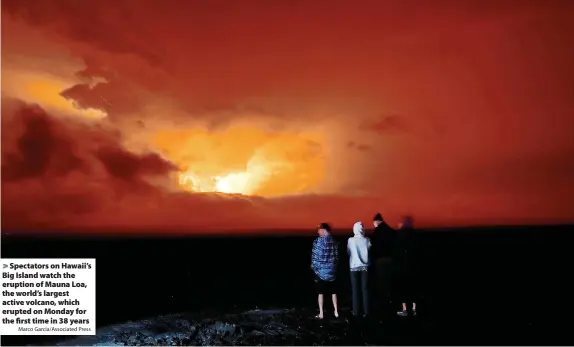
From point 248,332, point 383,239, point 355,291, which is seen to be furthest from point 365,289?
point 248,332

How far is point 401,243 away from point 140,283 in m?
15.1

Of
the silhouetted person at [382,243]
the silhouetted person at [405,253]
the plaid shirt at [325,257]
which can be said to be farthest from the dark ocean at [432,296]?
the plaid shirt at [325,257]

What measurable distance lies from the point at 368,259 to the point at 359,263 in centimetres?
21

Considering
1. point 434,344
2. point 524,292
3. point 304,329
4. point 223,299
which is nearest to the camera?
point 434,344

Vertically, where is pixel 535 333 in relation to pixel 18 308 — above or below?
below

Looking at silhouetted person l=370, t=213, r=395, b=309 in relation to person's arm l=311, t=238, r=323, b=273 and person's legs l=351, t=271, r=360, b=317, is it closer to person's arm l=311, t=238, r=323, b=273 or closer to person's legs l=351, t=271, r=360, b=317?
person's legs l=351, t=271, r=360, b=317

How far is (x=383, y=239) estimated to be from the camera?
11.1m

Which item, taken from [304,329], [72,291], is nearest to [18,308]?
[72,291]

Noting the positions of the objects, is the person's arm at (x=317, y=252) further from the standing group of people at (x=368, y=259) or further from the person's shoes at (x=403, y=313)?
the person's shoes at (x=403, y=313)

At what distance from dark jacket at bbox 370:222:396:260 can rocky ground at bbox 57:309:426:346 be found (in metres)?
1.46

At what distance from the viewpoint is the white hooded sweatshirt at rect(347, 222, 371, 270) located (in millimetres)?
11266

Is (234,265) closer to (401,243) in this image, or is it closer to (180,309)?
(180,309)

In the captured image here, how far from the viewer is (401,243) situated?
11219mm

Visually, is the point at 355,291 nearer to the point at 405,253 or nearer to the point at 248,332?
the point at 405,253
